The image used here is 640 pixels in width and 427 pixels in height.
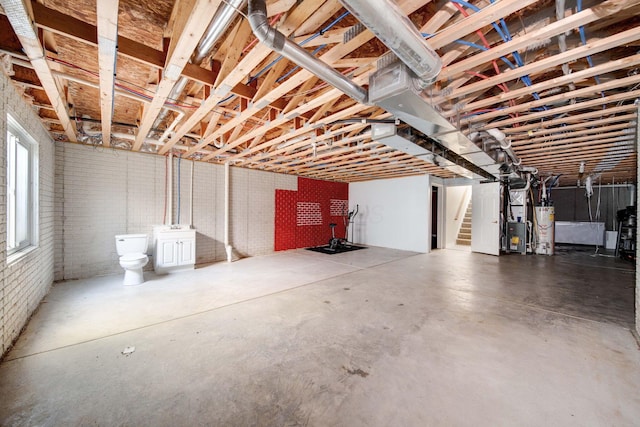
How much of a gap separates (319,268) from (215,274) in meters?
1.87

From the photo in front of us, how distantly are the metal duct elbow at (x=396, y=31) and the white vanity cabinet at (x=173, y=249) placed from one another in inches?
172

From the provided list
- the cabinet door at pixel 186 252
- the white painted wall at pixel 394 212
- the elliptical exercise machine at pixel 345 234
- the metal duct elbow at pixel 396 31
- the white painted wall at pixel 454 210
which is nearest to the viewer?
the metal duct elbow at pixel 396 31

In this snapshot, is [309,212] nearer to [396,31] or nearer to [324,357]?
[324,357]

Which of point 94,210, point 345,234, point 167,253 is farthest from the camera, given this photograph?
point 345,234

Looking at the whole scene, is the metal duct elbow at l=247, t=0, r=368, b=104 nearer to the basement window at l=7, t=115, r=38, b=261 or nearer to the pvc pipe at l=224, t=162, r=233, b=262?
the basement window at l=7, t=115, r=38, b=261

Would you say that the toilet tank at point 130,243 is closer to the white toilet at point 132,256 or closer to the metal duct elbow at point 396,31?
the white toilet at point 132,256

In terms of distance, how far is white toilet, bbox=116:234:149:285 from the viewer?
3592 mm

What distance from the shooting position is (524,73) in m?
1.80

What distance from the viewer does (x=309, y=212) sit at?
24.4 feet

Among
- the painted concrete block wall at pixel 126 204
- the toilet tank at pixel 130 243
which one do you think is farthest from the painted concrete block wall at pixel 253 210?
the toilet tank at pixel 130 243

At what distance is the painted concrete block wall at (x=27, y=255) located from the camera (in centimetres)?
192

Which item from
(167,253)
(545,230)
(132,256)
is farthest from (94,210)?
(545,230)

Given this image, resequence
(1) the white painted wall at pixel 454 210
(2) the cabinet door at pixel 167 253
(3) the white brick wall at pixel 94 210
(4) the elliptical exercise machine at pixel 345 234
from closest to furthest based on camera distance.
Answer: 1. (3) the white brick wall at pixel 94 210
2. (2) the cabinet door at pixel 167 253
3. (4) the elliptical exercise machine at pixel 345 234
4. (1) the white painted wall at pixel 454 210

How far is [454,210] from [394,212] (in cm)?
216
